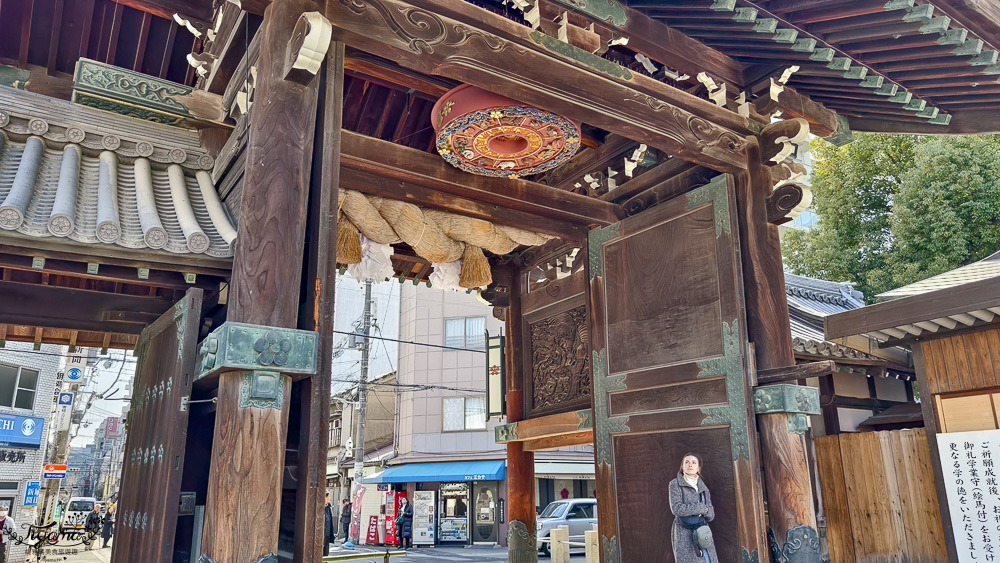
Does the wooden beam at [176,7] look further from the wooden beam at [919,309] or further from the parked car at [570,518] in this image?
the parked car at [570,518]

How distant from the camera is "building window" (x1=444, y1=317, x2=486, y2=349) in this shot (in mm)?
22438

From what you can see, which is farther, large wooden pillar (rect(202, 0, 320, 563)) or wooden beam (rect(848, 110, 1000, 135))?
wooden beam (rect(848, 110, 1000, 135))

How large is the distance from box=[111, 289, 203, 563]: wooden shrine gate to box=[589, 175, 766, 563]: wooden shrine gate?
3.30 metres

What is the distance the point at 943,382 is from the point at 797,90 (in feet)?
10.5

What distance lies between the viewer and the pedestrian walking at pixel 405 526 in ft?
62.5

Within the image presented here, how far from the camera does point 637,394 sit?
18.2 ft

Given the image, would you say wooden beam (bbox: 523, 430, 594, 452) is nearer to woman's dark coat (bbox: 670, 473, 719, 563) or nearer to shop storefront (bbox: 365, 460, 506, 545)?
woman's dark coat (bbox: 670, 473, 719, 563)

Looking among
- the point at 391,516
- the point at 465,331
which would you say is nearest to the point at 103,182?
the point at 391,516

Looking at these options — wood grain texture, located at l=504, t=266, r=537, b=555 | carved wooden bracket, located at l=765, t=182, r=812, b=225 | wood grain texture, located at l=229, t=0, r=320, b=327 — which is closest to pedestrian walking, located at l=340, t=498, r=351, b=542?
wood grain texture, located at l=504, t=266, r=537, b=555

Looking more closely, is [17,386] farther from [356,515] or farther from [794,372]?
[794,372]

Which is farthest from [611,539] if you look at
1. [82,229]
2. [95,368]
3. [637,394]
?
[95,368]

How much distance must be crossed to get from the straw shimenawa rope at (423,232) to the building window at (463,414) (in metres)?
15.2

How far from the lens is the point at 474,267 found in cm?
706

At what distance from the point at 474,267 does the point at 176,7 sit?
11.6ft
